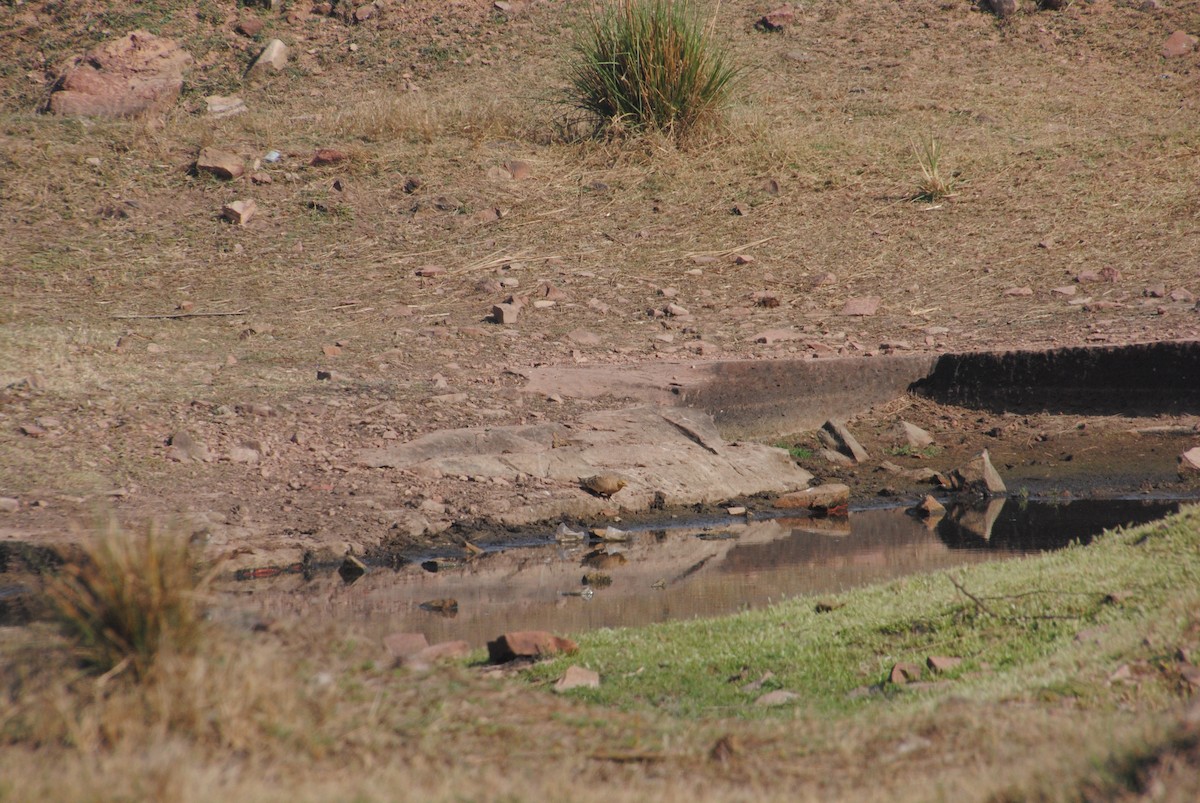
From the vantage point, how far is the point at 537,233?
37.4 ft

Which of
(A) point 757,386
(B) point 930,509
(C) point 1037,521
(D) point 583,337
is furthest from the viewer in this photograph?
(D) point 583,337

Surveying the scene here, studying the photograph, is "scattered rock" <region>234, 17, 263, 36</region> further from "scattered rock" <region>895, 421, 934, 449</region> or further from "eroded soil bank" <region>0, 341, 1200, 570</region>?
"scattered rock" <region>895, 421, 934, 449</region>

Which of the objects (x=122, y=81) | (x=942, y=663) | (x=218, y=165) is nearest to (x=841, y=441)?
(x=942, y=663)

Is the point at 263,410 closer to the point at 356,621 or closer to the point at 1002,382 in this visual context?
the point at 356,621

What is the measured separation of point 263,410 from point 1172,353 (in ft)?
21.2

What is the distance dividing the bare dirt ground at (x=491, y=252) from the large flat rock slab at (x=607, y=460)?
0.62 feet

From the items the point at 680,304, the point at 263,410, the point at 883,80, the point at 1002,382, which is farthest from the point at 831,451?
the point at 883,80

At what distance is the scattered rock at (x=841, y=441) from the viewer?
834 centimetres

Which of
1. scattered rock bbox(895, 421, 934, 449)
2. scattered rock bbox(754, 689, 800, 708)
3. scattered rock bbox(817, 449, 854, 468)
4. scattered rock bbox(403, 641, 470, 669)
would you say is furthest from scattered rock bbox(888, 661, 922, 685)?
scattered rock bbox(895, 421, 934, 449)

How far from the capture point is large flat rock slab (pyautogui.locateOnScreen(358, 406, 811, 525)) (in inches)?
282

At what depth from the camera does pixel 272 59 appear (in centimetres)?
1739

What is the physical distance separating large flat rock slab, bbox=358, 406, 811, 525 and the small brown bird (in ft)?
0.14

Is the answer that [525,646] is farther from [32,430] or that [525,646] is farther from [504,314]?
[504,314]

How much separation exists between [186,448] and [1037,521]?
5.31 m
